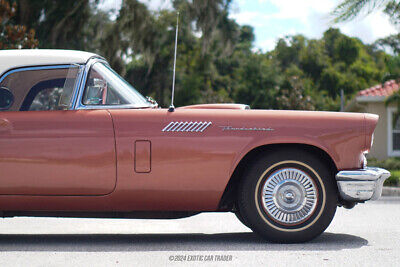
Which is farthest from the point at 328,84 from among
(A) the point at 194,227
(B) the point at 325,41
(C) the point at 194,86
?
(A) the point at 194,227

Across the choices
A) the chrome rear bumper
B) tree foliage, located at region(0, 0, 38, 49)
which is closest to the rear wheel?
the chrome rear bumper

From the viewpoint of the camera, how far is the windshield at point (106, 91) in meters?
5.96

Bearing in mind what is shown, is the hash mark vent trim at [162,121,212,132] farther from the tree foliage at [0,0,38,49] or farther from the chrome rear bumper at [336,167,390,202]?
the tree foliage at [0,0,38,49]

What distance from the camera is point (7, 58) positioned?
19.9ft

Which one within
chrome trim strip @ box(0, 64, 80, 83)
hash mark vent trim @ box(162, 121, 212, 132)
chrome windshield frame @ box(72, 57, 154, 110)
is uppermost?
chrome trim strip @ box(0, 64, 80, 83)

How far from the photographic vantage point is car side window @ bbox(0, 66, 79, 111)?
5.98 meters

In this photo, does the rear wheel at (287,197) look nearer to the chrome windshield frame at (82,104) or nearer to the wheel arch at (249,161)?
the wheel arch at (249,161)

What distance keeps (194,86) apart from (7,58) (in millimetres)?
36190

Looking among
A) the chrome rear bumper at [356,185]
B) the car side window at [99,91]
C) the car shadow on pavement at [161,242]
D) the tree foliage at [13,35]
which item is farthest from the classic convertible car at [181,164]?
the tree foliage at [13,35]

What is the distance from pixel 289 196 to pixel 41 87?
2.45 meters

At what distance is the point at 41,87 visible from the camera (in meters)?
6.31

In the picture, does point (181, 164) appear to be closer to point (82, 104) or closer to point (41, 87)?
point (82, 104)

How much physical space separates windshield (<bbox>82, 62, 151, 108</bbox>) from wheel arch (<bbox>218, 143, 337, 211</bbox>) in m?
1.00

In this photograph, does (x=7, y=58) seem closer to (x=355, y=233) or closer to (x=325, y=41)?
(x=355, y=233)
